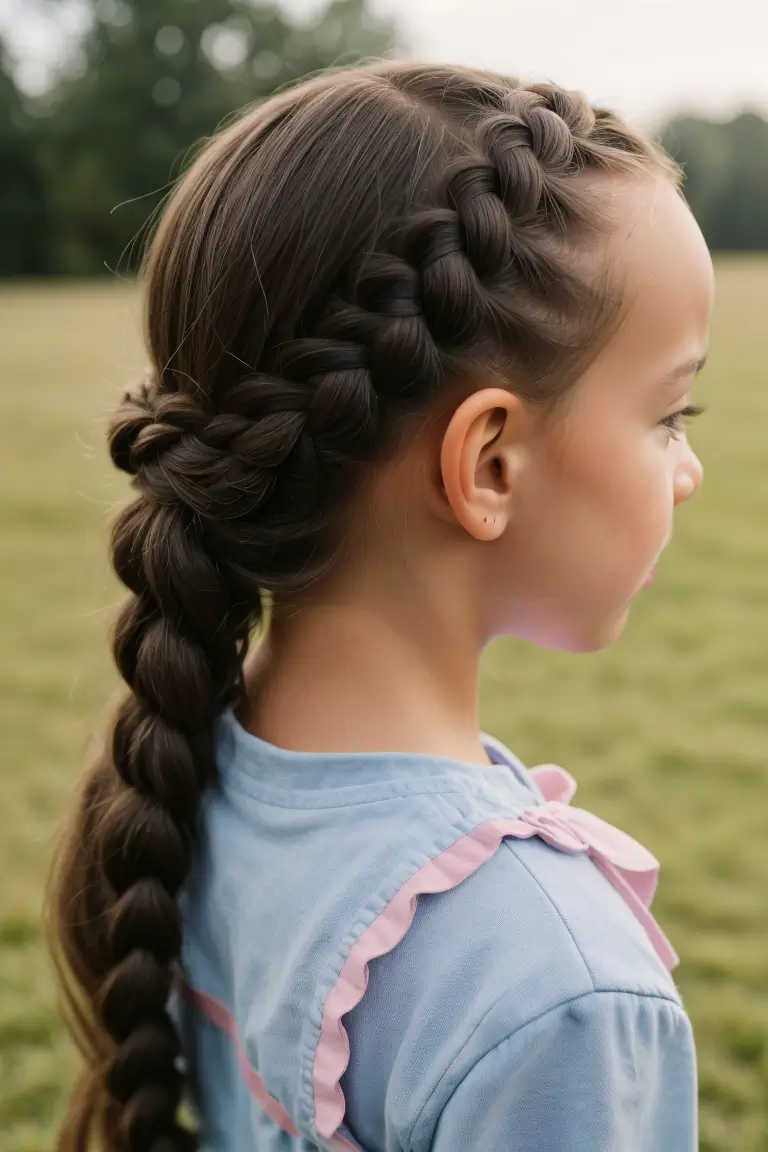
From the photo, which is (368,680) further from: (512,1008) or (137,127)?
(137,127)

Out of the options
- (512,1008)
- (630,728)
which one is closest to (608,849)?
(512,1008)

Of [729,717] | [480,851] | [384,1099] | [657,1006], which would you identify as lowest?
[729,717]

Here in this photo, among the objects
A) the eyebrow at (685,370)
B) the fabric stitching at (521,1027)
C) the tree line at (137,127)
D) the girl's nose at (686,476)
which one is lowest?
the tree line at (137,127)

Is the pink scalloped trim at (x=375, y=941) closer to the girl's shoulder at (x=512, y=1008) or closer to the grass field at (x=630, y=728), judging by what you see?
the girl's shoulder at (x=512, y=1008)

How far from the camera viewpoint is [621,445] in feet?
3.80

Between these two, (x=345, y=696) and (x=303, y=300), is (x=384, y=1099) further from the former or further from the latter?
(x=303, y=300)

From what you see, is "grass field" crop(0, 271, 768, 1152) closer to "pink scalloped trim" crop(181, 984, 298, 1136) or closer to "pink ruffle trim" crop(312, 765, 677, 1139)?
"pink scalloped trim" crop(181, 984, 298, 1136)

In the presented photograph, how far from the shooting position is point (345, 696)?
1.14 metres

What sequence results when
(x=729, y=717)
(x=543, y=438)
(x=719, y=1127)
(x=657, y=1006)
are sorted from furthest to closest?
(x=729, y=717) < (x=719, y=1127) < (x=543, y=438) < (x=657, y=1006)

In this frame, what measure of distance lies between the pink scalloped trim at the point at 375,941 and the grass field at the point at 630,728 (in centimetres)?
54

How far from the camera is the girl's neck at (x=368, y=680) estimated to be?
3.72ft

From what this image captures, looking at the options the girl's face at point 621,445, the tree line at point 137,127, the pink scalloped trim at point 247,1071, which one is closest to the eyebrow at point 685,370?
the girl's face at point 621,445

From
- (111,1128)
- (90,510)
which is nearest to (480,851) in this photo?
(111,1128)

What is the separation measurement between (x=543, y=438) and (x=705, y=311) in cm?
24
